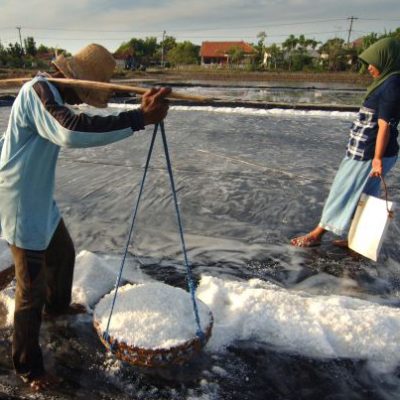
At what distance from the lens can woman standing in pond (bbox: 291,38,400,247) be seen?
262 centimetres

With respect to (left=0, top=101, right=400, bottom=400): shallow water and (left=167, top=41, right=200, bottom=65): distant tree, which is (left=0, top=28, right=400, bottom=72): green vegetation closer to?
(left=167, top=41, right=200, bottom=65): distant tree

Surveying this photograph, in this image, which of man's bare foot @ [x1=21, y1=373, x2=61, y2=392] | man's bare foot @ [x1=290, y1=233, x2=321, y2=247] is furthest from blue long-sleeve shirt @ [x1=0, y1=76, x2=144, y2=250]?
man's bare foot @ [x1=290, y1=233, x2=321, y2=247]

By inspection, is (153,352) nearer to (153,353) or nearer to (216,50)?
(153,353)

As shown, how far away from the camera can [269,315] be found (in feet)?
7.39

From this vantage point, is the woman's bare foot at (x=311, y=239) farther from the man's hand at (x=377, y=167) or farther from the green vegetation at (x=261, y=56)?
the green vegetation at (x=261, y=56)

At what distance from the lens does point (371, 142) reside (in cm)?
282

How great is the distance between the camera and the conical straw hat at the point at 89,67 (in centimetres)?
161

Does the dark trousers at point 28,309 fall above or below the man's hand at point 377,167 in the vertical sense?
below

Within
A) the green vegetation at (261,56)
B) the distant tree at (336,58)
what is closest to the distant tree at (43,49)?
→ the green vegetation at (261,56)

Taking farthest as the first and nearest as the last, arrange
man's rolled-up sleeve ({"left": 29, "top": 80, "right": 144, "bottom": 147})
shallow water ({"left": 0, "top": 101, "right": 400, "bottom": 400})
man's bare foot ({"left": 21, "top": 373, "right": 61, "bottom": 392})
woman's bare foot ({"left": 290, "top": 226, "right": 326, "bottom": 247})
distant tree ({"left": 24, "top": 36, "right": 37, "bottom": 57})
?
distant tree ({"left": 24, "top": 36, "right": 37, "bottom": 57})
woman's bare foot ({"left": 290, "top": 226, "right": 326, "bottom": 247})
shallow water ({"left": 0, "top": 101, "right": 400, "bottom": 400})
man's bare foot ({"left": 21, "top": 373, "right": 61, "bottom": 392})
man's rolled-up sleeve ({"left": 29, "top": 80, "right": 144, "bottom": 147})

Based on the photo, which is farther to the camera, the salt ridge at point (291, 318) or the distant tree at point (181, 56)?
the distant tree at point (181, 56)

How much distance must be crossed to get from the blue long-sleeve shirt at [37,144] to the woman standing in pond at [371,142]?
199 centimetres

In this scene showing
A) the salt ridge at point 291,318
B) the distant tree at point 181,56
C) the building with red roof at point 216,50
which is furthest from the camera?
the building with red roof at point 216,50

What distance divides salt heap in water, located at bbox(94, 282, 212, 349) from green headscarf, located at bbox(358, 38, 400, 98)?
2.10 metres
